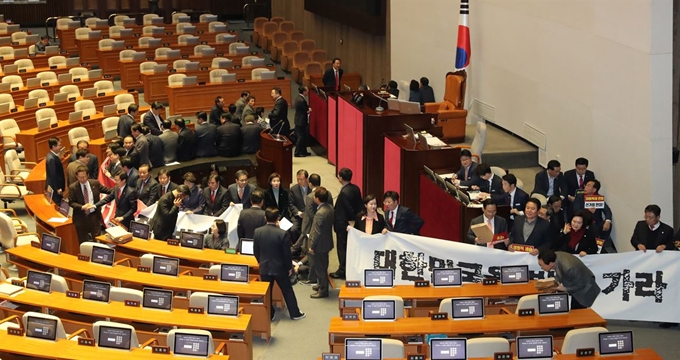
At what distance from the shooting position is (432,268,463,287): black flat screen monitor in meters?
10.3

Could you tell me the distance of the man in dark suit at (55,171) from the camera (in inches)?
549

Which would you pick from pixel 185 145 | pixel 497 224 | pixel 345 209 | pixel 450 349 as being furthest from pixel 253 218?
pixel 185 145

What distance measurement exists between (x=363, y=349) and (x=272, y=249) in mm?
2581

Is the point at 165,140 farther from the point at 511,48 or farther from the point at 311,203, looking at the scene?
the point at 511,48

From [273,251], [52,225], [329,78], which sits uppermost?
[329,78]

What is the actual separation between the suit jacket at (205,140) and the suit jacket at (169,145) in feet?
1.53

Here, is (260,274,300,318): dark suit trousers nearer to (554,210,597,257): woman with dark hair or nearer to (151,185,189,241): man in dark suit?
(151,185,189,241): man in dark suit

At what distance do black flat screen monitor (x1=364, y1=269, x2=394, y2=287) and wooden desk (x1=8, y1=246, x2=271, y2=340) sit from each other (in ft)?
3.59

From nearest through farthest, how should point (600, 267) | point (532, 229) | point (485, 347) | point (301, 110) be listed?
point (485, 347), point (600, 267), point (532, 229), point (301, 110)

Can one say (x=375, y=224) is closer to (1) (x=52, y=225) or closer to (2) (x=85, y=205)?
(2) (x=85, y=205)

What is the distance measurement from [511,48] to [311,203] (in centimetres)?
572

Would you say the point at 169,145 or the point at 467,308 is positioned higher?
the point at 169,145

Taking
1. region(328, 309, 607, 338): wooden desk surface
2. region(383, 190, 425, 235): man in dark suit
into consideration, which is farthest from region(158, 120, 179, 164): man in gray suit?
region(328, 309, 607, 338): wooden desk surface

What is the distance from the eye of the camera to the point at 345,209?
12.1m
